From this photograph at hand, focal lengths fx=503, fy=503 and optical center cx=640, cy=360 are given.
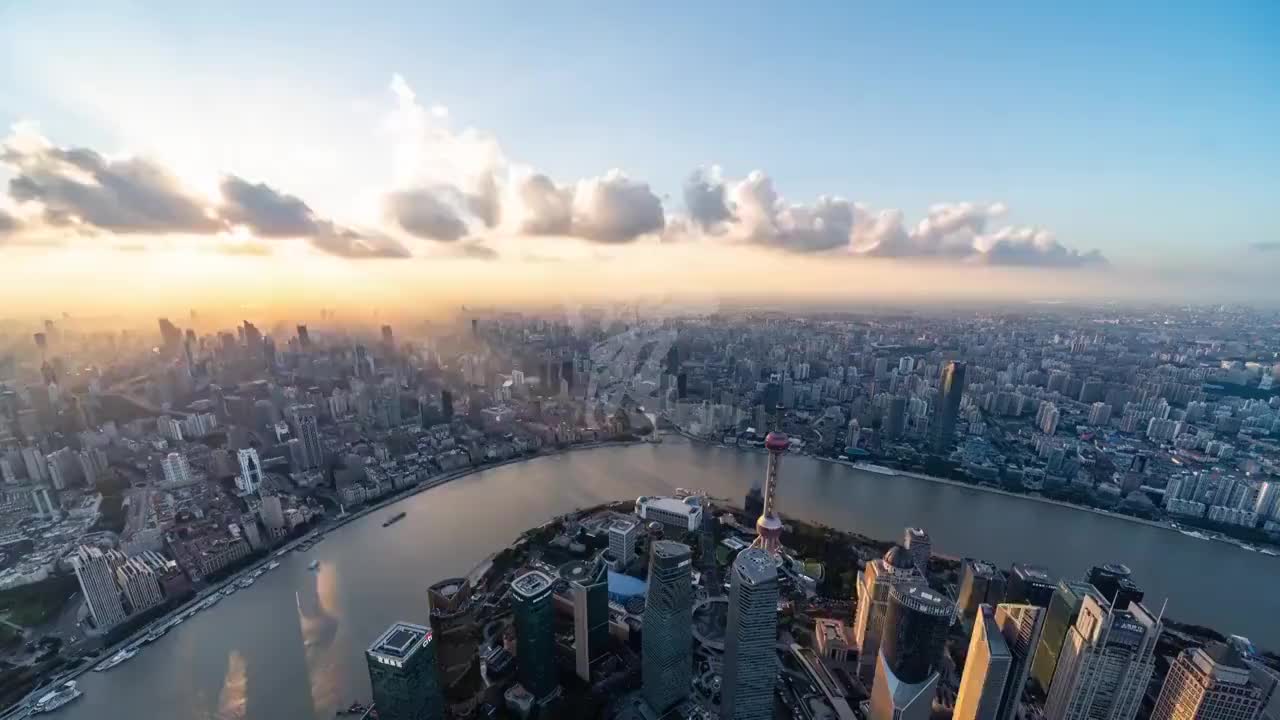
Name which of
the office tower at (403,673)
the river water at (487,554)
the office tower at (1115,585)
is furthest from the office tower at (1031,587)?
the office tower at (403,673)

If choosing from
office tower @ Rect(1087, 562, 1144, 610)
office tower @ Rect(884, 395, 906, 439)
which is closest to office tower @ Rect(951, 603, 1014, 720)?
office tower @ Rect(1087, 562, 1144, 610)

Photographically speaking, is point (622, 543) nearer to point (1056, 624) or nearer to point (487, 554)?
point (487, 554)

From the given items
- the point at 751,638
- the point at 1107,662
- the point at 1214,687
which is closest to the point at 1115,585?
the point at 1107,662

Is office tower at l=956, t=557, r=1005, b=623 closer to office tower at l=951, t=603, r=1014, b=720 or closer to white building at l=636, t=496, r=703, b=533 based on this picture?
office tower at l=951, t=603, r=1014, b=720

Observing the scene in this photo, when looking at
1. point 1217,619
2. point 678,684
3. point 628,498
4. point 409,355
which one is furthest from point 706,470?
point 409,355

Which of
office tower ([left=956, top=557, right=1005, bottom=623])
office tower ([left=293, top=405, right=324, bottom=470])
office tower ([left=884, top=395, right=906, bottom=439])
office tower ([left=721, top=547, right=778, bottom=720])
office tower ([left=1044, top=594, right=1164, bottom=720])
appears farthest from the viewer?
office tower ([left=884, top=395, right=906, bottom=439])
